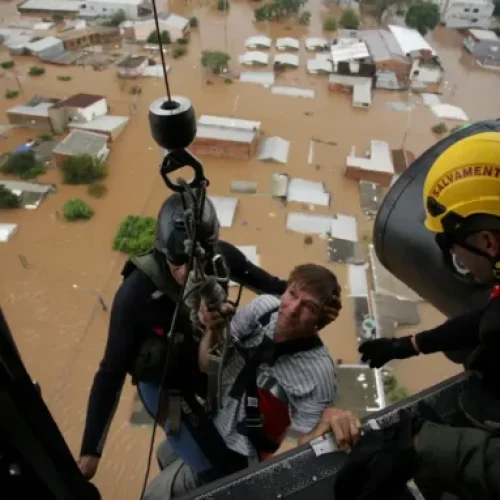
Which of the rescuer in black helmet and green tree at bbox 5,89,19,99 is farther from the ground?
the rescuer in black helmet

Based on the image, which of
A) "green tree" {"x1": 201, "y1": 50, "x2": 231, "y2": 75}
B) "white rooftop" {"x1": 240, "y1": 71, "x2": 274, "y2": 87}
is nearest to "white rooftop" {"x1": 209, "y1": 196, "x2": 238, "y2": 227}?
"white rooftop" {"x1": 240, "y1": 71, "x2": 274, "y2": 87}

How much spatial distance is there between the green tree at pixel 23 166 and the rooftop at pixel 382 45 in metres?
9.33

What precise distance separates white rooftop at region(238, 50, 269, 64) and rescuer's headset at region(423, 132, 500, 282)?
13581 mm

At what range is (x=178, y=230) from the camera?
1361 millimetres

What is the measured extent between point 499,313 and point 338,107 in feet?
38.4

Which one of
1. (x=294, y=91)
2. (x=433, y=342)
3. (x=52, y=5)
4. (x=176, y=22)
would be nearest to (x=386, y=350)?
(x=433, y=342)

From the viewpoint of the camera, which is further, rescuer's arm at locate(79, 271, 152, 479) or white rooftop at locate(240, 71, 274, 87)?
white rooftop at locate(240, 71, 274, 87)

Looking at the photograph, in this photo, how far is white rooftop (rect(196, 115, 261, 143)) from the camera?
9930 millimetres

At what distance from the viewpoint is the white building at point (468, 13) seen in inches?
643

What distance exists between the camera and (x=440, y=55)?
15.3 meters

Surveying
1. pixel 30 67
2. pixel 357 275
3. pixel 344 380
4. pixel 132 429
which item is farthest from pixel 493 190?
pixel 30 67

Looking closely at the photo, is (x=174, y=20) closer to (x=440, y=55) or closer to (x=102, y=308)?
(x=440, y=55)

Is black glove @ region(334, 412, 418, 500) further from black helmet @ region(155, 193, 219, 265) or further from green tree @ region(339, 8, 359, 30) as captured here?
green tree @ region(339, 8, 359, 30)

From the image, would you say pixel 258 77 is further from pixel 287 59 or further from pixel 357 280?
pixel 357 280
